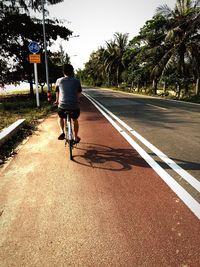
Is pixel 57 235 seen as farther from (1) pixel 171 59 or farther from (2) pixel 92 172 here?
(1) pixel 171 59

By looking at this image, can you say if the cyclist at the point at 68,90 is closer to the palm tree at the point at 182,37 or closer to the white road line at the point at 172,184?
the white road line at the point at 172,184

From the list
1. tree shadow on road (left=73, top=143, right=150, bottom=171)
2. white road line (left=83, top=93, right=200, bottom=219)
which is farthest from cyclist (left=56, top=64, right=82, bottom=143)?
white road line (left=83, top=93, right=200, bottom=219)

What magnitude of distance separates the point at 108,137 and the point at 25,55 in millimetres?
21804

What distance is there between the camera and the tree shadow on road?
5173mm

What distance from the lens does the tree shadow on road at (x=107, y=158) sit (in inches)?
204

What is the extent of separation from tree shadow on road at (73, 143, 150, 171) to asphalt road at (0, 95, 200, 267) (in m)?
0.02

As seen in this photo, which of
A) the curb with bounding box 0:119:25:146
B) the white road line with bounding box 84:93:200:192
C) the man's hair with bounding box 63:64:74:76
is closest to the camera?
the white road line with bounding box 84:93:200:192

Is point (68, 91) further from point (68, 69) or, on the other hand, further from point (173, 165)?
point (173, 165)

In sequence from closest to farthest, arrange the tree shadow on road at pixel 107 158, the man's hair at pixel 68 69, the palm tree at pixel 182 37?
1. the tree shadow on road at pixel 107 158
2. the man's hair at pixel 68 69
3. the palm tree at pixel 182 37

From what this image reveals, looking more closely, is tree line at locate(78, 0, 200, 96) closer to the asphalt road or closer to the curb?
the curb

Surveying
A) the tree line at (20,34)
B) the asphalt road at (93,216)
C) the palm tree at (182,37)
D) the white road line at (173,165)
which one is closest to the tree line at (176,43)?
the palm tree at (182,37)

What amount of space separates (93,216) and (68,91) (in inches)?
130

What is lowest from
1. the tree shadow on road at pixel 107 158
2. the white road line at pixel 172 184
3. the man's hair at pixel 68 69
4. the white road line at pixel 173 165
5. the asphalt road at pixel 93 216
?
the asphalt road at pixel 93 216

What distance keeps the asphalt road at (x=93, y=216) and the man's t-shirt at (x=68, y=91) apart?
1.27 m
